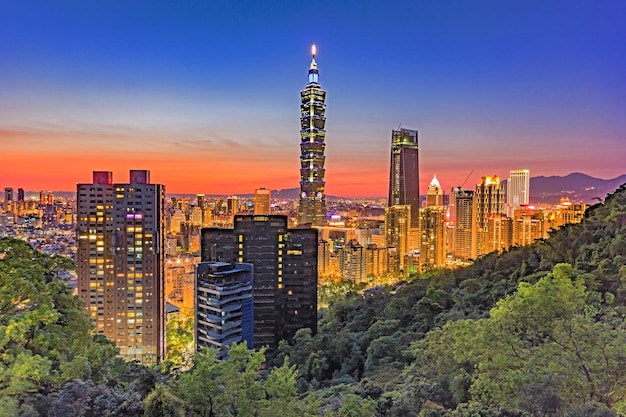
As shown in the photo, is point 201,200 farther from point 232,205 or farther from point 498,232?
point 498,232

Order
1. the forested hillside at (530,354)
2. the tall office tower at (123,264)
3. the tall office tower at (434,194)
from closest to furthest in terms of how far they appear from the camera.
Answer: the forested hillside at (530,354) < the tall office tower at (123,264) < the tall office tower at (434,194)

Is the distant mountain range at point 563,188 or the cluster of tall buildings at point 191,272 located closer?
the cluster of tall buildings at point 191,272

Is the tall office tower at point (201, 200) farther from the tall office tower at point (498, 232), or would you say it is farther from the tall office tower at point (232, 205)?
the tall office tower at point (498, 232)

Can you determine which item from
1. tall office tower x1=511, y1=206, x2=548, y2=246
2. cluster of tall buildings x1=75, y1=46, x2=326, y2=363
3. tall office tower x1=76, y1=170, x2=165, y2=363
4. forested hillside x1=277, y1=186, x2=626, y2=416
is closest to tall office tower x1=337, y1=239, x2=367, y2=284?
tall office tower x1=511, y1=206, x2=548, y2=246

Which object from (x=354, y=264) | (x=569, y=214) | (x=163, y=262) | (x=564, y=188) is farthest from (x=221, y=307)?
(x=564, y=188)

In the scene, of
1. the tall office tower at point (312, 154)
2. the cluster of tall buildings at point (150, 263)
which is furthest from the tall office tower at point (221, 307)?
the tall office tower at point (312, 154)

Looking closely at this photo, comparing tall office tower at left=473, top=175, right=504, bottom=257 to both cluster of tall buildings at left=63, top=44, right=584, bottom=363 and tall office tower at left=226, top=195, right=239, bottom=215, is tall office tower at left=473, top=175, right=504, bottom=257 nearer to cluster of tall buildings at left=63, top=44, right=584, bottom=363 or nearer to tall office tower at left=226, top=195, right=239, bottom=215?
cluster of tall buildings at left=63, top=44, right=584, bottom=363

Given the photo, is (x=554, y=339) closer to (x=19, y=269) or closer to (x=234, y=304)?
(x=19, y=269)
